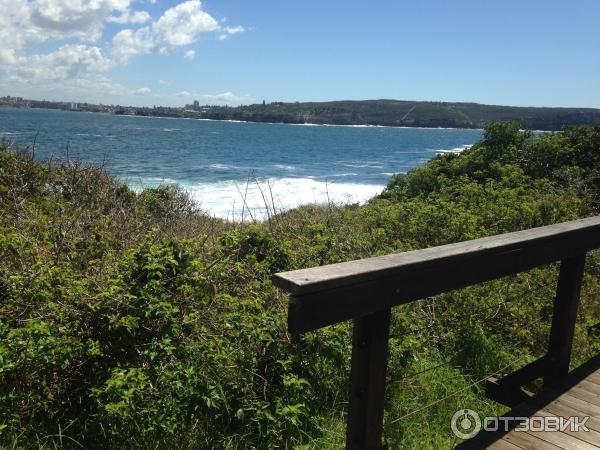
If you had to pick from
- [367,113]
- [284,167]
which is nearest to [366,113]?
[367,113]

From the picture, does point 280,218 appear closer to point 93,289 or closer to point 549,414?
point 93,289

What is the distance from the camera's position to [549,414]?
2820 mm

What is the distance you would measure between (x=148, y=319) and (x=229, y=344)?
0.57m

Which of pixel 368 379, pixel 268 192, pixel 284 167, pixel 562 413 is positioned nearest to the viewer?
pixel 368 379

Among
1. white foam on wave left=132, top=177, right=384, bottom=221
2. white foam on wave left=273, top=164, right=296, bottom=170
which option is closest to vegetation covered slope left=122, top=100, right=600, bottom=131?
white foam on wave left=273, top=164, right=296, bottom=170

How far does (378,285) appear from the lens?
1873mm

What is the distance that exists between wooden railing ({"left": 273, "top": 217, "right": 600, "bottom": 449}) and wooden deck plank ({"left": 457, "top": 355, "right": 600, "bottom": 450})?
73 centimetres

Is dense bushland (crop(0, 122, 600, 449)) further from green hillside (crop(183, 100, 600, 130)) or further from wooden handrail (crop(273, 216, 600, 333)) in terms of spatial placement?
green hillside (crop(183, 100, 600, 130))

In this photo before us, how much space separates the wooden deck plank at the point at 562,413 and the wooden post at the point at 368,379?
2.12 feet

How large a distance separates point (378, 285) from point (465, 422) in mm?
2007

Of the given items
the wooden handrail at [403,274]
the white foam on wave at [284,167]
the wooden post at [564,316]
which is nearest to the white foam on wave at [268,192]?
the white foam on wave at [284,167]

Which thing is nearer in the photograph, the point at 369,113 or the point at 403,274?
the point at 403,274

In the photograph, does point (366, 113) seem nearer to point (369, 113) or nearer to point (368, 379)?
point (369, 113)

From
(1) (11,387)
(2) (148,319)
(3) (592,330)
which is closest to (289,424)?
(2) (148,319)
